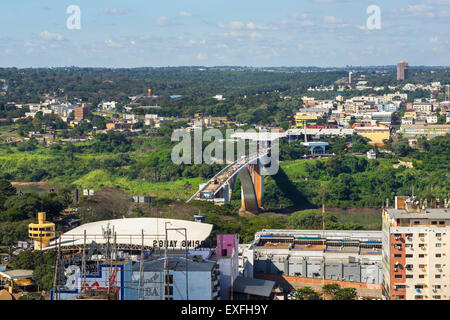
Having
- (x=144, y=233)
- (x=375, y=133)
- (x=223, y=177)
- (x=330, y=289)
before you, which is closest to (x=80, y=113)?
(x=375, y=133)

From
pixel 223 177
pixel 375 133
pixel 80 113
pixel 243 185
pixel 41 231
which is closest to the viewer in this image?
pixel 41 231

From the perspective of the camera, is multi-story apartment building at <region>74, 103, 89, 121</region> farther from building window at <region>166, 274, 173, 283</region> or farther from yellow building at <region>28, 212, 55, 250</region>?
A: building window at <region>166, 274, 173, 283</region>

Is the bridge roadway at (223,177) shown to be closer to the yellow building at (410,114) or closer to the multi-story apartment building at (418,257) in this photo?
the multi-story apartment building at (418,257)

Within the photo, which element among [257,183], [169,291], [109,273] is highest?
[109,273]

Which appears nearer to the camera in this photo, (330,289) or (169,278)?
(169,278)

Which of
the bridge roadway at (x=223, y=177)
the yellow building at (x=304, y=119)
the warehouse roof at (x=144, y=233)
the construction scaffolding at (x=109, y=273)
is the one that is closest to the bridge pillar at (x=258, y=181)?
the bridge roadway at (x=223, y=177)

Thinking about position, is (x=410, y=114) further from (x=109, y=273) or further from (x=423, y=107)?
(x=109, y=273)

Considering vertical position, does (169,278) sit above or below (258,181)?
above

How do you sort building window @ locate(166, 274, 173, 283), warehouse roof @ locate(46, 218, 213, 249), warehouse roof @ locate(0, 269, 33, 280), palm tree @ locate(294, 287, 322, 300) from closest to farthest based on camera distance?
building window @ locate(166, 274, 173, 283) → palm tree @ locate(294, 287, 322, 300) → warehouse roof @ locate(0, 269, 33, 280) → warehouse roof @ locate(46, 218, 213, 249)

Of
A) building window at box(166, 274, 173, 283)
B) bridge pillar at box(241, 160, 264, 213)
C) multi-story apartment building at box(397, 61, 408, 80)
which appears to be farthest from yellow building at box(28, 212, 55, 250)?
multi-story apartment building at box(397, 61, 408, 80)

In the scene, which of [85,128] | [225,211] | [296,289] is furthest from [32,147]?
[296,289]
